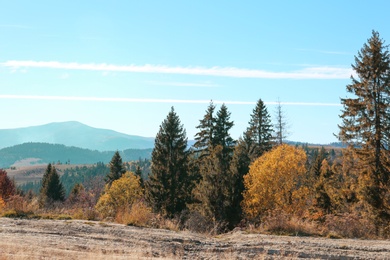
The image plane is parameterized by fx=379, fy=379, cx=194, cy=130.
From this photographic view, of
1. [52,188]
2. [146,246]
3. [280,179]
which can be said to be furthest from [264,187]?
[52,188]

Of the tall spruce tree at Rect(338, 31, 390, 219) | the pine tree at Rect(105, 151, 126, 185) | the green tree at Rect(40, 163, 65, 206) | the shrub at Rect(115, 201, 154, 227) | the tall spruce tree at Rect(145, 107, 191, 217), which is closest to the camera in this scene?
the shrub at Rect(115, 201, 154, 227)

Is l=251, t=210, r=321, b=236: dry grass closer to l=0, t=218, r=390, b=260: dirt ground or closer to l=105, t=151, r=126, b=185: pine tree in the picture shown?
l=0, t=218, r=390, b=260: dirt ground

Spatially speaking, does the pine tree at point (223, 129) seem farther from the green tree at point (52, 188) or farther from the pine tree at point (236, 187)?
the green tree at point (52, 188)

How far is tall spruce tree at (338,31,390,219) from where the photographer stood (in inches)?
1119

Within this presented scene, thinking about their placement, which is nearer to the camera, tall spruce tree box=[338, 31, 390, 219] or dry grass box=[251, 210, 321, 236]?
dry grass box=[251, 210, 321, 236]

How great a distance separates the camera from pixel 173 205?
4331cm

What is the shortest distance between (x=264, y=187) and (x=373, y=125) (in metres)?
14.8

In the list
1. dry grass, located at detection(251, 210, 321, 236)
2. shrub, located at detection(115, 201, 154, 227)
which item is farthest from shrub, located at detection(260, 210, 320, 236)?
shrub, located at detection(115, 201, 154, 227)

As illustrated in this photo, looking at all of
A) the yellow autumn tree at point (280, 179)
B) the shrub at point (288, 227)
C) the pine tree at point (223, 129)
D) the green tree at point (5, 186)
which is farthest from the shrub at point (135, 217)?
the green tree at point (5, 186)

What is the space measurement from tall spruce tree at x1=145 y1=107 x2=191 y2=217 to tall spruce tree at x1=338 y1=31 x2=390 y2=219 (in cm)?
2084

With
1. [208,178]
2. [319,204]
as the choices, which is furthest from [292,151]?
[208,178]

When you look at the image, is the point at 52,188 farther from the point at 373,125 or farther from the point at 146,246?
the point at 146,246

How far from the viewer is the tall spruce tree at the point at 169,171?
43.6m

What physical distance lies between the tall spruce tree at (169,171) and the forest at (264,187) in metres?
0.11
